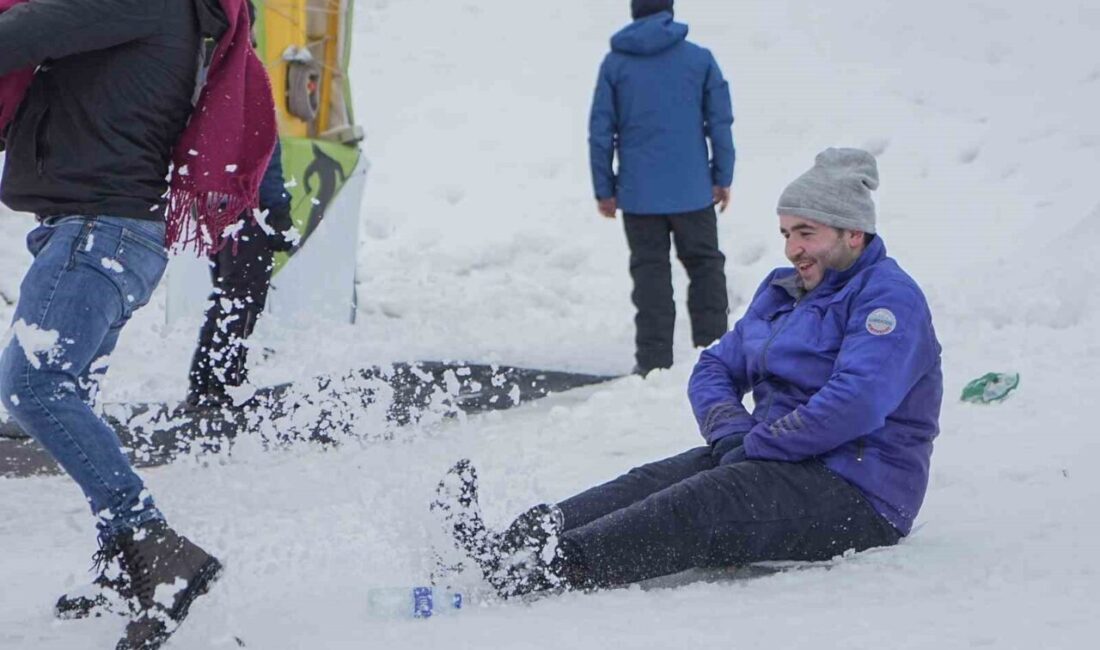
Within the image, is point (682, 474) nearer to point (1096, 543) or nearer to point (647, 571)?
point (647, 571)

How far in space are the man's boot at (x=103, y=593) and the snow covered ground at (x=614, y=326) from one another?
0.18 ft

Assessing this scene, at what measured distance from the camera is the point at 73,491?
4.93 m

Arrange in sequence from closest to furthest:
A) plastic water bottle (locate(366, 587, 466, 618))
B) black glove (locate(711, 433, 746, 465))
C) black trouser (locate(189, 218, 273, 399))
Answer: plastic water bottle (locate(366, 587, 466, 618)) < black glove (locate(711, 433, 746, 465)) < black trouser (locate(189, 218, 273, 399))

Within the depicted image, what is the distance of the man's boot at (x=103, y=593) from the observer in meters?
3.14

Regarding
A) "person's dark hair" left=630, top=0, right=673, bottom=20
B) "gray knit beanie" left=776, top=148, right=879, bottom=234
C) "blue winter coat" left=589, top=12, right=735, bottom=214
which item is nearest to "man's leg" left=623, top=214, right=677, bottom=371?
"blue winter coat" left=589, top=12, right=735, bottom=214

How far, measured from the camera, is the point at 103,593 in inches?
130

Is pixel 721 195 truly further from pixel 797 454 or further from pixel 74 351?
pixel 74 351

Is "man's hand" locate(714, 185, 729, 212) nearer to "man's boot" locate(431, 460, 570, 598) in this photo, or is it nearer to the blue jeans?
"man's boot" locate(431, 460, 570, 598)

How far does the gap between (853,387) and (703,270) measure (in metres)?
3.80

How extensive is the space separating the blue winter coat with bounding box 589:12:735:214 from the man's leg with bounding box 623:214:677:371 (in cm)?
11

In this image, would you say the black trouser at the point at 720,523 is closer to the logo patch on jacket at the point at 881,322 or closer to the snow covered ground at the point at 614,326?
the snow covered ground at the point at 614,326

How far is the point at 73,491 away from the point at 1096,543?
310 cm

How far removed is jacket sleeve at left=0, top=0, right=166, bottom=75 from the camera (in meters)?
2.98

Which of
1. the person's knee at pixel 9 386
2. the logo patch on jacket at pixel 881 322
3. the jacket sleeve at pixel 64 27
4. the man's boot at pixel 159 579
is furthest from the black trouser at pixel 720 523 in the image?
the jacket sleeve at pixel 64 27
